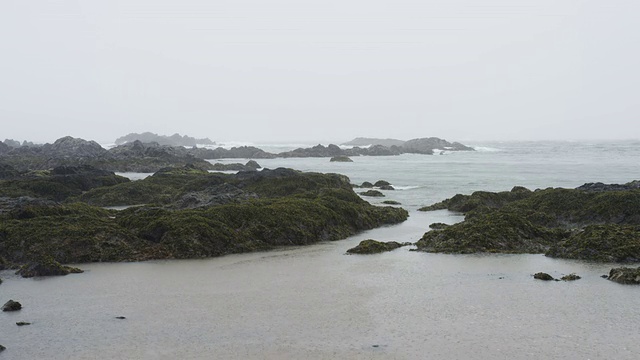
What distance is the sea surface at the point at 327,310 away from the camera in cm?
740

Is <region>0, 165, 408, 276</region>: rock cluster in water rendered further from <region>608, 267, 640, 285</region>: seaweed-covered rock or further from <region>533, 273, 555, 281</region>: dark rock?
<region>608, 267, 640, 285</region>: seaweed-covered rock

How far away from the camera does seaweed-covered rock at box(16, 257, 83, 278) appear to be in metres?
11.3

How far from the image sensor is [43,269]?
11.4 m

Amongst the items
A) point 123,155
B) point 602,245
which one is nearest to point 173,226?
point 602,245

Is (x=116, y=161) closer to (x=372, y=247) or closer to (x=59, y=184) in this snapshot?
(x=59, y=184)

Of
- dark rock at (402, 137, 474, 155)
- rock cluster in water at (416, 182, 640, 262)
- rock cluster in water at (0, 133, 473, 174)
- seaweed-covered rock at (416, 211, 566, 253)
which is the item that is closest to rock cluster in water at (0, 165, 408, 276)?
seaweed-covered rock at (416, 211, 566, 253)

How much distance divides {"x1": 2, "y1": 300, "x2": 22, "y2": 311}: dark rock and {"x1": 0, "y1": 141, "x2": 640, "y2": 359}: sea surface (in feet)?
0.63

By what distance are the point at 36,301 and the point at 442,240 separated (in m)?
10.1

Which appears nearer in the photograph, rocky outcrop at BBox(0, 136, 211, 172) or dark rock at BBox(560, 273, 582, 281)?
dark rock at BBox(560, 273, 582, 281)

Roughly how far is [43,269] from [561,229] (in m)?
14.2

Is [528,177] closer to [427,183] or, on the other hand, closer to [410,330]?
[427,183]

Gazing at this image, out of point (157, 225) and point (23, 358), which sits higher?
point (157, 225)

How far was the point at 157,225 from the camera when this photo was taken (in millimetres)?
14086

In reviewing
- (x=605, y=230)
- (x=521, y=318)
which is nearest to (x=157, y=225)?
(x=521, y=318)
